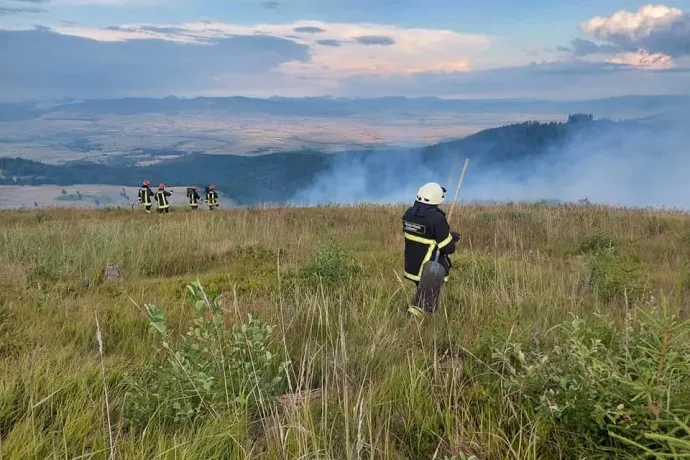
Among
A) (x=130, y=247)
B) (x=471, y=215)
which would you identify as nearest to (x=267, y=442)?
(x=130, y=247)

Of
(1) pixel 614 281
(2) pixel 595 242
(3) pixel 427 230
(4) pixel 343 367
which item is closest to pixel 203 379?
(4) pixel 343 367

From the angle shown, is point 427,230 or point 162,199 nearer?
point 427,230

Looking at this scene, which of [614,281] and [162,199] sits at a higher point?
[614,281]

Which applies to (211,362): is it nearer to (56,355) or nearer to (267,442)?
(267,442)

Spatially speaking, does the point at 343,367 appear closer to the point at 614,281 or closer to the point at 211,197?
the point at 614,281

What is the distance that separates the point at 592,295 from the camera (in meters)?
5.89

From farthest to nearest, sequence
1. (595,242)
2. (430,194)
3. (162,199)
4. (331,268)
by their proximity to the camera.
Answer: (162,199) < (595,242) < (331,268) < (430,194)

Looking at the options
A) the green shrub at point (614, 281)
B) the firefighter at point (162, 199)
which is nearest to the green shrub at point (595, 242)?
the green shrub at point (614, 281)

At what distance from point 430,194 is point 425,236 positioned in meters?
0.44

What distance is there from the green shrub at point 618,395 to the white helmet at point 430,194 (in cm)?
244

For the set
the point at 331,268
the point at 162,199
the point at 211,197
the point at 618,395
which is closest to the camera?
the point at 618,395

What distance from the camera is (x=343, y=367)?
10.4ft

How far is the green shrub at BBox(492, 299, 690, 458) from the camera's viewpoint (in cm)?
212

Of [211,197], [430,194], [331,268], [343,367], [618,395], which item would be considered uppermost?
[430,194]
